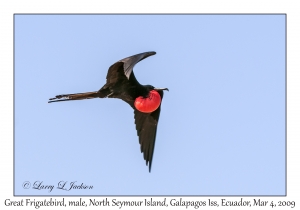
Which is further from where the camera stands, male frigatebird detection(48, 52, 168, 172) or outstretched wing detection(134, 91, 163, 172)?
outstretched wing detection(134, 91, 163, 172)

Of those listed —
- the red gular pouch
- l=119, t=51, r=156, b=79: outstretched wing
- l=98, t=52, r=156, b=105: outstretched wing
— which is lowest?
the red gular pouch

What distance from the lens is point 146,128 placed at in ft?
38.7

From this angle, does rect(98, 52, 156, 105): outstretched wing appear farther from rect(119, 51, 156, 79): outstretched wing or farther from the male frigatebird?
rect(119, 51, 156, 79): outstretched wing

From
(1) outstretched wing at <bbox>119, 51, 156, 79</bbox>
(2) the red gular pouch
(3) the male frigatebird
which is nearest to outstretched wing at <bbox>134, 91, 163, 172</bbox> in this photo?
(3) the male frigatebird

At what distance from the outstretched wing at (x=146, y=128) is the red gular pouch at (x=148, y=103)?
857 mm

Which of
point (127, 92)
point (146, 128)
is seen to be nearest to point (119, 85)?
point (127, 92)

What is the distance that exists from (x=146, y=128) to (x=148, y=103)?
1.04 m

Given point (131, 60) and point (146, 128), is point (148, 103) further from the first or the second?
point (131, 60)

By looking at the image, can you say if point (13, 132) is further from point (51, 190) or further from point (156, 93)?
point (156, 93)

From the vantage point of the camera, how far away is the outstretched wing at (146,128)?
38.5 ft

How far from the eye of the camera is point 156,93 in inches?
432

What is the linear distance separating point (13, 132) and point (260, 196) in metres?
3.09

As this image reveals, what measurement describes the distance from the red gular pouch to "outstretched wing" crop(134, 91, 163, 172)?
0.86 metres

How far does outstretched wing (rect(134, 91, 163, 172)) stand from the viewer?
11.8 meters
